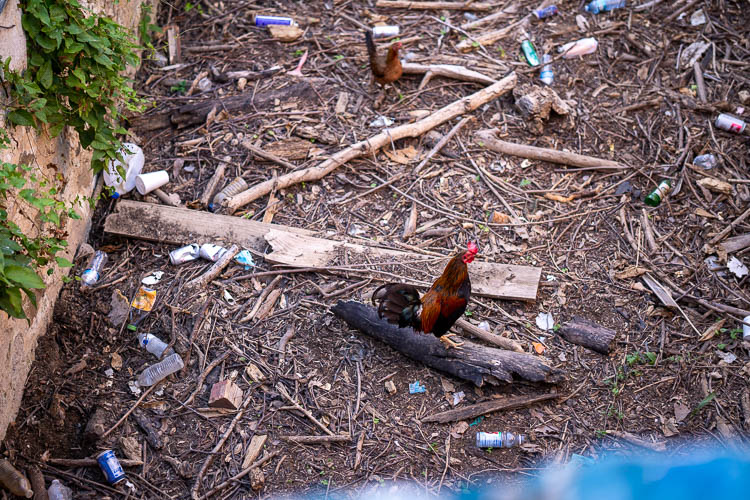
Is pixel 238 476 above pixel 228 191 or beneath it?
beneath

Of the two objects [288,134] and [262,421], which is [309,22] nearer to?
[288,134]

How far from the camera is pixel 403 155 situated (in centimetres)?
551

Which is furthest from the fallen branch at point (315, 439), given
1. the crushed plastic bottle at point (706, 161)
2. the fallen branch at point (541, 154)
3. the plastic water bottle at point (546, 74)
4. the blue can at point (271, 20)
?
the blue can at point (271, 20)

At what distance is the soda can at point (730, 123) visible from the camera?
5480 millimetres

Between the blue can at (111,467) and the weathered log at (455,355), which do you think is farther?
the weathered log at (455,355)

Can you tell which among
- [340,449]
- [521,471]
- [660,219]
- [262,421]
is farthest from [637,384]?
[262,421]

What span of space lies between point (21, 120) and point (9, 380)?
1.65 metres

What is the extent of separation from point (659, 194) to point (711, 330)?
141 centimetres

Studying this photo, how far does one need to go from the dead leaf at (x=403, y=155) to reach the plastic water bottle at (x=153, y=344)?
2769mm

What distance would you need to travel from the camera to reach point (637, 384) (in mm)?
4004

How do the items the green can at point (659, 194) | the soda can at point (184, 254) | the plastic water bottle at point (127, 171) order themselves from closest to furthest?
the soda can at point (184, 254) < the plastic water bottle at point (127, 171) < the green can at point (659, 194)

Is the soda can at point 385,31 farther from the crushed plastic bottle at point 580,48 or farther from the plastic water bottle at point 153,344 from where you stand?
the plastic water bottle at point 153,344

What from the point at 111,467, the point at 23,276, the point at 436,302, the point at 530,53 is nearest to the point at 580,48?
the point at 530,53

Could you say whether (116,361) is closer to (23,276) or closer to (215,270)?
(215,270)
